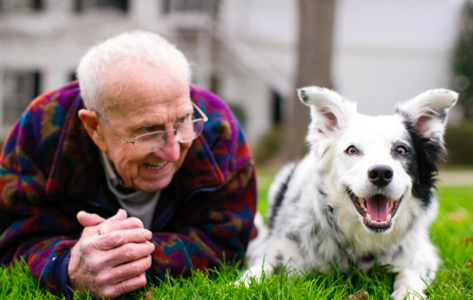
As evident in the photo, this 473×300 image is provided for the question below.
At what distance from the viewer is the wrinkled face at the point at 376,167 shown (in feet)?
7.68

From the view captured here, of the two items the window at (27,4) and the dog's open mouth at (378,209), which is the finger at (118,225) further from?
the window at (27,4)

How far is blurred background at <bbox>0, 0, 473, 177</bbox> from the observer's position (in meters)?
15.5

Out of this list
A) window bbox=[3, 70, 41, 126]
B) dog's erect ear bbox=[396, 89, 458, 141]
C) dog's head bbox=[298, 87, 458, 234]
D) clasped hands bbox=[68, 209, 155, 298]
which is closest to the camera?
clasped hands bbox=[68, 209, 155, 298]

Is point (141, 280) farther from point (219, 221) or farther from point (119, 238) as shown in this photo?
point (219, 221)

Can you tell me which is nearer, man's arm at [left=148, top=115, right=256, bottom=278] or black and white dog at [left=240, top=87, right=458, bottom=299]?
black and white dog at [left=240, top=87, right=458, bottom=299]

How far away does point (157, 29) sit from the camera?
15883 millimetres

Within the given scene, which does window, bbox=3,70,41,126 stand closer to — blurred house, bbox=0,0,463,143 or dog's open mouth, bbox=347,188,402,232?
blurred house, bbox=0,0,463,143

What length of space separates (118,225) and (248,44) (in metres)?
15.0

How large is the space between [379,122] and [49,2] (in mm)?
15560

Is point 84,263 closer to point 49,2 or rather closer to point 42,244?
point 42,244

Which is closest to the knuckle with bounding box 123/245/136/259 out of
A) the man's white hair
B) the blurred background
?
the man's white hair

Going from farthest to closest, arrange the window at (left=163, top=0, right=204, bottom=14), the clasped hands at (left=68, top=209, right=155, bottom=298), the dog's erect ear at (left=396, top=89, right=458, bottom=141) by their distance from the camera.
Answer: the window at (left=163, top=0, right=204, bottom=14), the dog's erect ear at (left=396, top=89, right=458, bottom=141), the clasped hands at (left=68, top=209, right=155, bottom=298)

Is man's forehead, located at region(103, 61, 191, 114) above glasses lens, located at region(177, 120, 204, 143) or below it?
above

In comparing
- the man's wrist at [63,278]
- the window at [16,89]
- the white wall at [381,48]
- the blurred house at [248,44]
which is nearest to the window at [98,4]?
the blurred house at [248,44]
